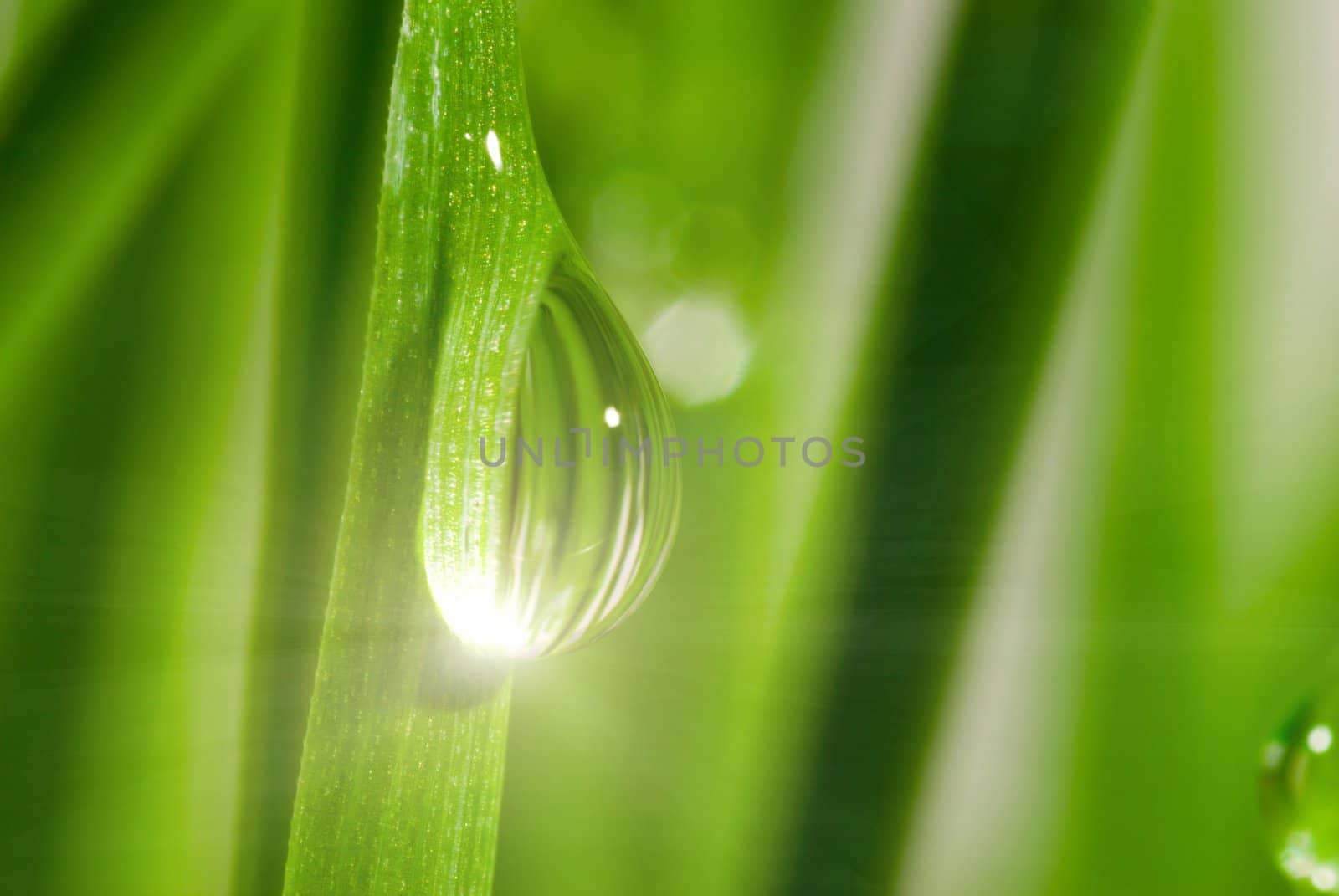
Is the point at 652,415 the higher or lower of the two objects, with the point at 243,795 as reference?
higher

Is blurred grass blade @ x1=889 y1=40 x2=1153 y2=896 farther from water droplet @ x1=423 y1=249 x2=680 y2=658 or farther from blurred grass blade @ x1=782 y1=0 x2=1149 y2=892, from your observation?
water droplet @ x1=423 y1=249 x2=680 y2=658

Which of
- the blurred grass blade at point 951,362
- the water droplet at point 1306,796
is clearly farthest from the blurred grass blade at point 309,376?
the water droplet at point 1306,796

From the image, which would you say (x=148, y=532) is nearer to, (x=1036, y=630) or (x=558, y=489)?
(x=558, y=489)

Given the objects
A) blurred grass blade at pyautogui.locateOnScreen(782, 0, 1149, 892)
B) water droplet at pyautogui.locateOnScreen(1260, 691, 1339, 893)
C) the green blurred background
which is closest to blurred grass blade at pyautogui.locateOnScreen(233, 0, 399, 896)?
the green blurred background

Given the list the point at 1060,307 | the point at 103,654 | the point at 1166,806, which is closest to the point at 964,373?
the point at 1060,307

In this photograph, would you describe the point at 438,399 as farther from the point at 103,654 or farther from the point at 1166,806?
the point at 1166,806

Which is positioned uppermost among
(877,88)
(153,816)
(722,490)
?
(877,88)

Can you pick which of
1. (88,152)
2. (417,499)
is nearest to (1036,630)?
(417,499)
